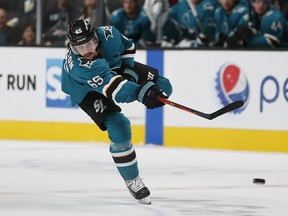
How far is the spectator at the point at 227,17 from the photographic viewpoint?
27.3 ft

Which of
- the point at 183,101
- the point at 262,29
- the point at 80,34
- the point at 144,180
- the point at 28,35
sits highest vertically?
the point at 80,34

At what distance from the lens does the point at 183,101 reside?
8.49 m

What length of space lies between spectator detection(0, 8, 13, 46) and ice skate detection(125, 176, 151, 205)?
166 inches

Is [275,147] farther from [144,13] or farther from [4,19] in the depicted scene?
[4,19]

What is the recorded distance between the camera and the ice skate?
5371mm

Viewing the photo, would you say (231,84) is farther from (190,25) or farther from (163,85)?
(163,85)

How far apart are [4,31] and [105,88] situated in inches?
181

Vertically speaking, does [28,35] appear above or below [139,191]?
above

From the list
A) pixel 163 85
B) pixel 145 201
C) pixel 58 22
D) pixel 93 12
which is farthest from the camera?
pixel 58 22

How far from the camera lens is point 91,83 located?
5.10 metres

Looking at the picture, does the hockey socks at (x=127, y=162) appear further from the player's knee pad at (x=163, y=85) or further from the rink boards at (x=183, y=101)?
the rink boards at (x=183, y=101)

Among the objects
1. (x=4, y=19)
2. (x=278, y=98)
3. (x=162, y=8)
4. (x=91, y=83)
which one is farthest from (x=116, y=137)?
(x=4, y=19)

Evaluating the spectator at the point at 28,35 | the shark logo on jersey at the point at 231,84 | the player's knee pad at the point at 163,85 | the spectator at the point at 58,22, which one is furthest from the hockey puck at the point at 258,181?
the spectator at the point at 28,35

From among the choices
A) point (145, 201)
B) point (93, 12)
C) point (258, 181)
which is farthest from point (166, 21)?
point (145, 201)
